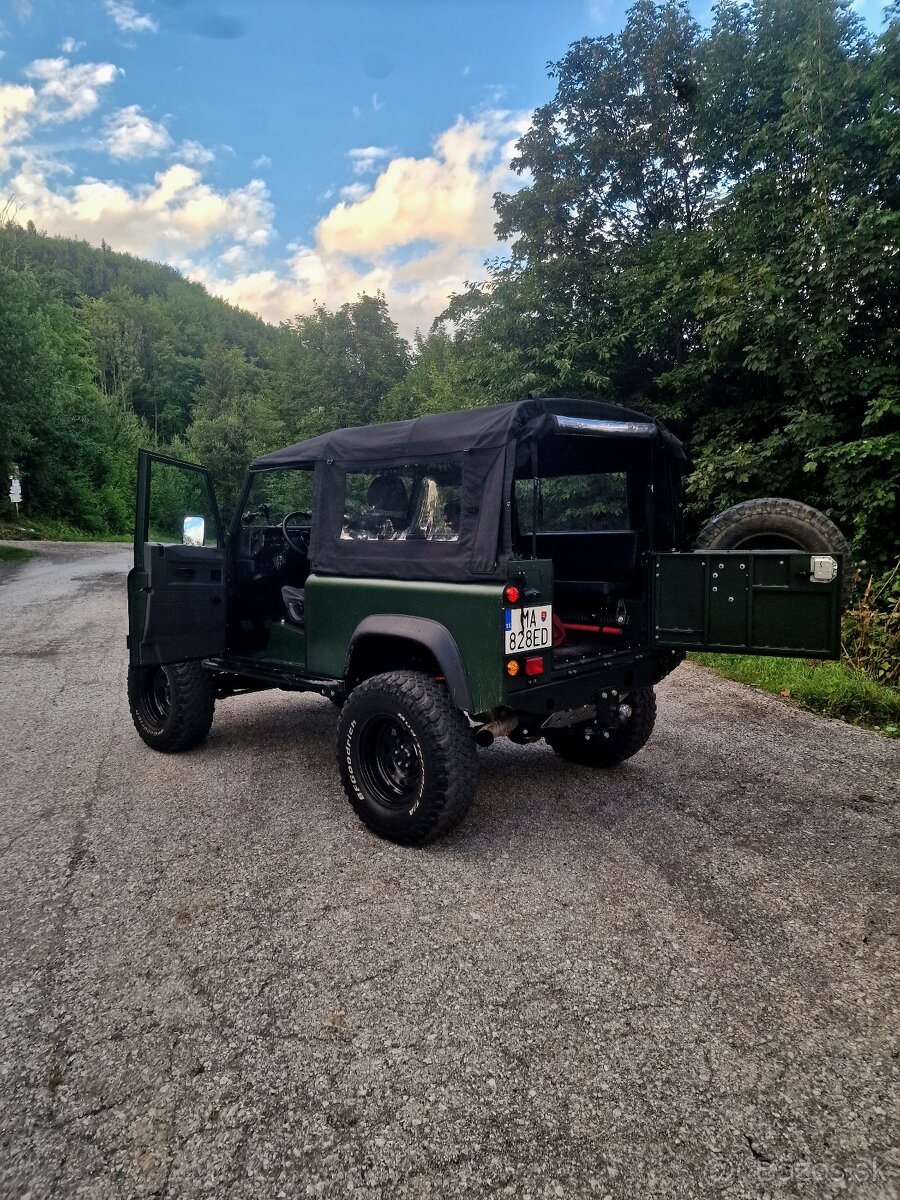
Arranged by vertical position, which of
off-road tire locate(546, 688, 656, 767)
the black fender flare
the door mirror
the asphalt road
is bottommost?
the asphalt road

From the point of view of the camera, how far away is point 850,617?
7066mm

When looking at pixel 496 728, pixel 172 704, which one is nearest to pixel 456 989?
pixel 496 728

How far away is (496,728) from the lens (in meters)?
3.32

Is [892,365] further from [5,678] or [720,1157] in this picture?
[5,678]

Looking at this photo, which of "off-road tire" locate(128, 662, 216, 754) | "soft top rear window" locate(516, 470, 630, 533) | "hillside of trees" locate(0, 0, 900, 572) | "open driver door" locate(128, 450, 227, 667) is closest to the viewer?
"open driver door" locate(128, 450, 227, 667)

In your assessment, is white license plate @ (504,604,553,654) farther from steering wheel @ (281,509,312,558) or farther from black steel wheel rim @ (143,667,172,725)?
black steel wheel rim @ (143,667,172,725)

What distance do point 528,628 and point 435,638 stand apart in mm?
450

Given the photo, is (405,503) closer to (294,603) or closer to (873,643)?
(294,603)

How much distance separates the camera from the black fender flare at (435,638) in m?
3.23

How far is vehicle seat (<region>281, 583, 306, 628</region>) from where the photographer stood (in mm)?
4461

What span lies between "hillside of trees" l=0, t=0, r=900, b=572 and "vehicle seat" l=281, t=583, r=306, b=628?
1084 millimetres

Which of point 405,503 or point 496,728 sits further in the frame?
point 405,503

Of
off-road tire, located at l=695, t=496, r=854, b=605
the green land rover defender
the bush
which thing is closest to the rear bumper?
the green land rover defender

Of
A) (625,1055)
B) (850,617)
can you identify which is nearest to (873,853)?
(625,1055)
